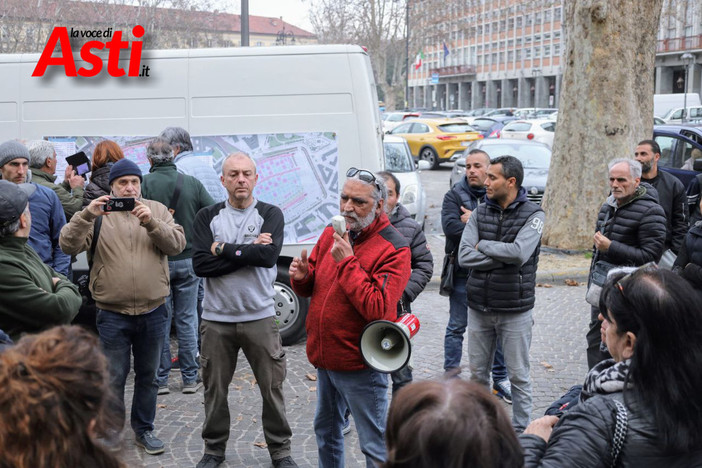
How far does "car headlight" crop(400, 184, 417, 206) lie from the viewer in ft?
40.3

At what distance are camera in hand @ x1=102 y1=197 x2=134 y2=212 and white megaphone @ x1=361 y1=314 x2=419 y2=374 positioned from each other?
5.95 ft

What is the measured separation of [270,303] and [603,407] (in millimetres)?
2881

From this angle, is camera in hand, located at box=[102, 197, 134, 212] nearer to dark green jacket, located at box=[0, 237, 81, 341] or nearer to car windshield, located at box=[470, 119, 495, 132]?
dark green jacket, located at box=[0, 237, 81, 341]

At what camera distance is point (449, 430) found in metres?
1.67

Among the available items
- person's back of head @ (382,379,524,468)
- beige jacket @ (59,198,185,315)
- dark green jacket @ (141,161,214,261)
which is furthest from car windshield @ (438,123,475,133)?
person's back of head @ (382,379,524,468)

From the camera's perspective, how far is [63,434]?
1.68 metres

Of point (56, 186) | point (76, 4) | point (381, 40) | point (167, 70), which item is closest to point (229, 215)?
point (56, 186)

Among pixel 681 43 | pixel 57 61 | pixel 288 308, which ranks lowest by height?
pixel 288 308

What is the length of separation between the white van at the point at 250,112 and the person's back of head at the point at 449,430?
514 cm

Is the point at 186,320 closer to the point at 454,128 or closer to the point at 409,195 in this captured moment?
the point at 409,195

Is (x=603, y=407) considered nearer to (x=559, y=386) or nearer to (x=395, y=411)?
(x=395, y=411)

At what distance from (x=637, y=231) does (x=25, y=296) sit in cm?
393

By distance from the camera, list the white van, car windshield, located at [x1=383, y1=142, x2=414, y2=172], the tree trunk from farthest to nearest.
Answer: car windshield, located at [x1=383, y1=142, x2=414, y2=172], the tree trunk, the white van

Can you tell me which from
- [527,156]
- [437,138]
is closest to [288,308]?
[527,156]
